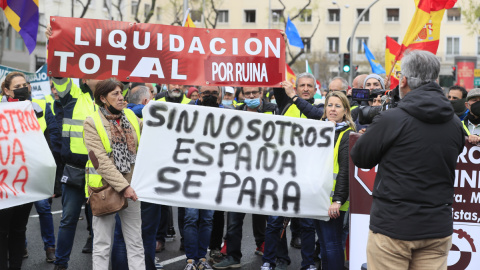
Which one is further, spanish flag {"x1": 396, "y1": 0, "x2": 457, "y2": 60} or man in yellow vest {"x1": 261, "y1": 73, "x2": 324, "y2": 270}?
spanish flag {"x1": 396, "y1": 0, "x2": 457, "y2": 60}

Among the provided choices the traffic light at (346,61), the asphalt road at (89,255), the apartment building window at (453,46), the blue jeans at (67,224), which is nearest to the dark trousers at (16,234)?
the blue jeans at (67,224)

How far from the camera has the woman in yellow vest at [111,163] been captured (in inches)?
224

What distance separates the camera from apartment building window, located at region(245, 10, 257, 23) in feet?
209

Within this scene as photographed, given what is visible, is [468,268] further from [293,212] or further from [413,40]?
[413,40]

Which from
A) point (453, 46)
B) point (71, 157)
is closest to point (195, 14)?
point (453, 46)

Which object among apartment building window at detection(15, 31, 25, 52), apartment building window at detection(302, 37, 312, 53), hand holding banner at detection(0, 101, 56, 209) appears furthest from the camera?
apartment building window at detection(302, 37, 312, 53)

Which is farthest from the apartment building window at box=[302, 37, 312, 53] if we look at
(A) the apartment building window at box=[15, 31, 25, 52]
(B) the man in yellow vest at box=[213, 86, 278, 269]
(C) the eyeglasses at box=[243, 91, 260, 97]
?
(C) the eyeglasses at box=[243, 91, 260, 97]

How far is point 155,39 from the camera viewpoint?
21.2 ft

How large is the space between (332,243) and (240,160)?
1070 millimetres

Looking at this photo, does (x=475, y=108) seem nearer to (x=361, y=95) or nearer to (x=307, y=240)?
(x=361, y=95)

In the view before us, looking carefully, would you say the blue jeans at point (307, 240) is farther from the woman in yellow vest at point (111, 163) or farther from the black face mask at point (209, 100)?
the woman in yellow vest at point (111, 163)

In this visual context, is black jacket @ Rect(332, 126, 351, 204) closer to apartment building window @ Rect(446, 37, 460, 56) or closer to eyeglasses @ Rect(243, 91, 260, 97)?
eyeglasses @ Rect(243, 91, 260, 97)

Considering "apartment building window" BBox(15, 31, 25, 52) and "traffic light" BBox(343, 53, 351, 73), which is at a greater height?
"apartment building window" BBox(15, 31, 25, 52)

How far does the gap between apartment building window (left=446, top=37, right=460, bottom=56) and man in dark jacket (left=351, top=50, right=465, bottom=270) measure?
60012mm
